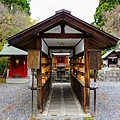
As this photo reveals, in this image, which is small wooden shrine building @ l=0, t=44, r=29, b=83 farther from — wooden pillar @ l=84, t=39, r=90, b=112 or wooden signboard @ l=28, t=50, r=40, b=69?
wooden pillar @ l=84, t=39, r=90, b=112

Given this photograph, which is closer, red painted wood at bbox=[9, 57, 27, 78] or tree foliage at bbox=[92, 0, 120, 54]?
red painted wood at bbox=[9, 57, 27, 78]

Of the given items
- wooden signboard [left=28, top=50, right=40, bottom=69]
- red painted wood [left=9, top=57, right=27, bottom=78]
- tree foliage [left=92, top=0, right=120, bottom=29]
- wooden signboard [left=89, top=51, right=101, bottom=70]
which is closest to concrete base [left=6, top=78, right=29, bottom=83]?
red painted wood [left=9, top=57, right=27, bottom=78]

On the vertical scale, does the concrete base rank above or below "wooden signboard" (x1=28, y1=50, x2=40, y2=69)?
below

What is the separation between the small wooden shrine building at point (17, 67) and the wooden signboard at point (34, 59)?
9.24m

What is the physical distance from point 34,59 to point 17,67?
10.1 meters

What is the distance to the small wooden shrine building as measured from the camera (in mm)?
15116

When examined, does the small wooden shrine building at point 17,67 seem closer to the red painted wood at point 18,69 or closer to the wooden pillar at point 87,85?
the red painted wood at point 18,69

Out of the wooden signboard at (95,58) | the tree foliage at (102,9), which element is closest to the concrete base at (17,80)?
the wooden signboard at (95,58)

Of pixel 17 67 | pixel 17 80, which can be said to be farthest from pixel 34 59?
pixel 17 67

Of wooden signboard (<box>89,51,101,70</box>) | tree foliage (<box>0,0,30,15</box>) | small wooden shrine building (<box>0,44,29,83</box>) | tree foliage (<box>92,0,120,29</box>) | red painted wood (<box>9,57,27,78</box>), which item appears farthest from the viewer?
tree foliage (<box>92,0,120,29</box>)

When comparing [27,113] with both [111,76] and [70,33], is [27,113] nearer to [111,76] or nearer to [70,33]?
[70,33]

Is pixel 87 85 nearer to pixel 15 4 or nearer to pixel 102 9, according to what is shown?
pixel 15 4

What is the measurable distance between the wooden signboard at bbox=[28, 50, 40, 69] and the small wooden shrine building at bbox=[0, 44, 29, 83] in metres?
9.24

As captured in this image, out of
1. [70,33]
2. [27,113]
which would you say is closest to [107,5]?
[70,33]
